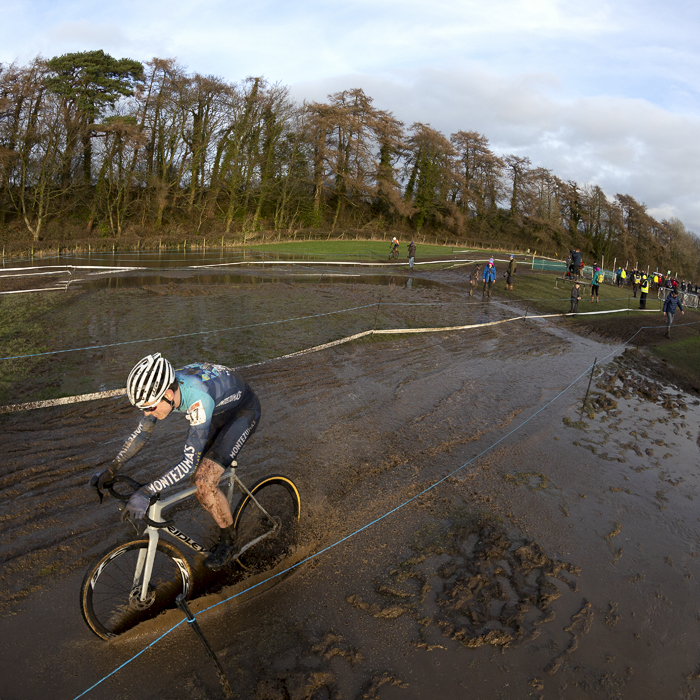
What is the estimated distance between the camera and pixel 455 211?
64.7m

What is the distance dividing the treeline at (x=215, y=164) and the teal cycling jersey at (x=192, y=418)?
140 feet

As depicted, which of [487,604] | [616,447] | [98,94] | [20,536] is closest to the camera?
[487,604]

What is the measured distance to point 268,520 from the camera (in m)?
5.30

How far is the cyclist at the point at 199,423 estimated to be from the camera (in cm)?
412

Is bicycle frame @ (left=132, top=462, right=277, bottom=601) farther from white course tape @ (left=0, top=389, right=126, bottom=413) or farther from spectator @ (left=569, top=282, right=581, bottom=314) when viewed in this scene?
spectator @ (left=569, top=282, right=581, bottom=314)

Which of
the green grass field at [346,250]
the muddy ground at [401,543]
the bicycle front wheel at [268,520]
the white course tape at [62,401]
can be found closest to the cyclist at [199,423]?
the bicycle front wheel at [268,520]

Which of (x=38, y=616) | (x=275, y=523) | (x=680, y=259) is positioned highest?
(x=680, y=259)

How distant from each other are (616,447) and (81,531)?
8324 millimetres

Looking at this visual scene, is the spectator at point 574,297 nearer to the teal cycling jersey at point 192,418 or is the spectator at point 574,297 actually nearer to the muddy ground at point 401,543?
the muddy ground at point 401,543

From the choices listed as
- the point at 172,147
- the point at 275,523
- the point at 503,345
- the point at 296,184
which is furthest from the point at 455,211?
the point at 275,523

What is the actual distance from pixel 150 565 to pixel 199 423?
1187 millimetres

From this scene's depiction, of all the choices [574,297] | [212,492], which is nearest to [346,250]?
[574,297]

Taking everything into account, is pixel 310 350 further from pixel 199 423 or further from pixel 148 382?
pixel 148 382

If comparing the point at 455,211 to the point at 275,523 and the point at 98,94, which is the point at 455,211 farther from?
the point at 275,523
